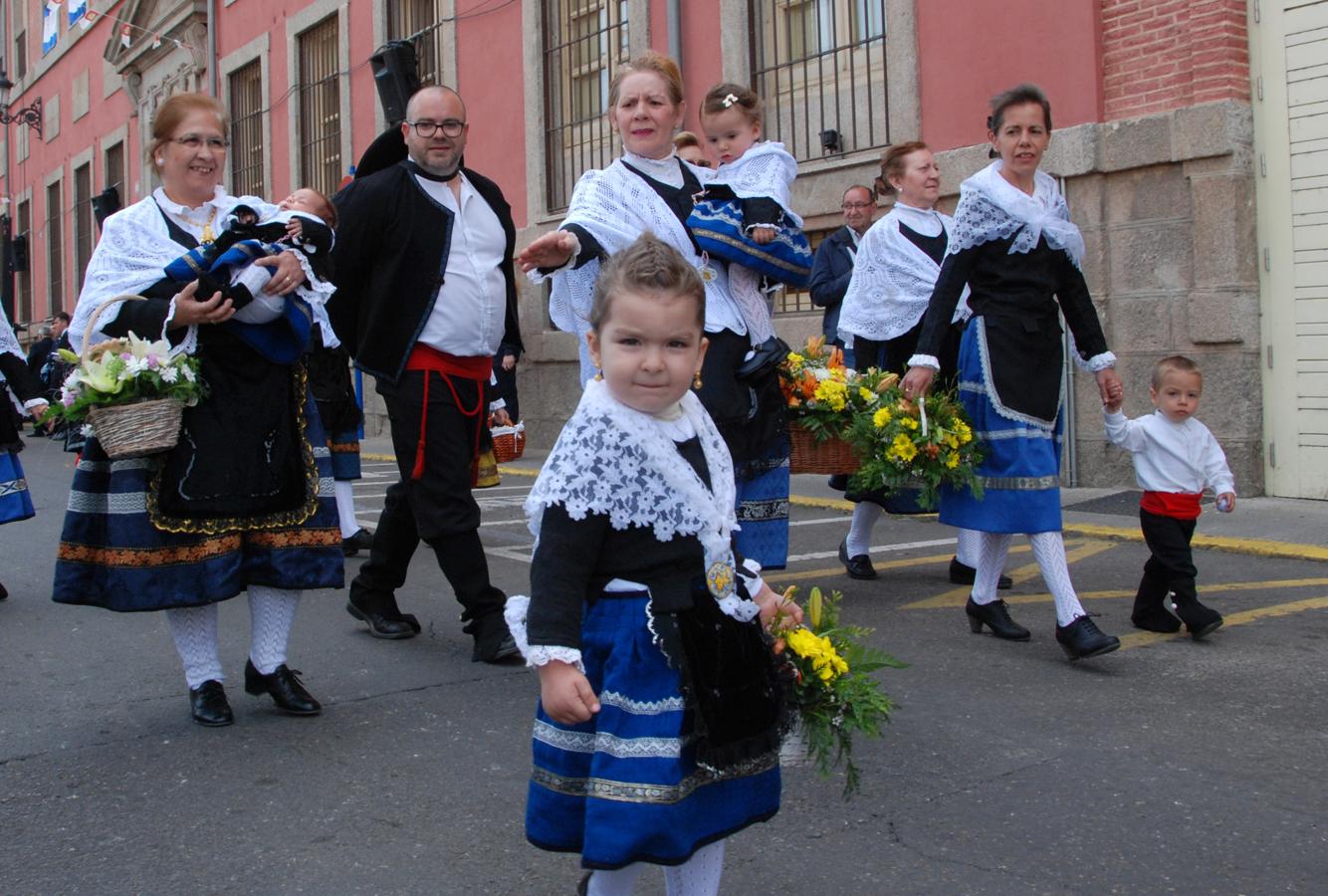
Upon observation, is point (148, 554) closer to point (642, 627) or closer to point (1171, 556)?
point (642, 627)

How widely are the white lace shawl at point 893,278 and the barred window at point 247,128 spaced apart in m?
19.9

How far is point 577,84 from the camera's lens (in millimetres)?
16641

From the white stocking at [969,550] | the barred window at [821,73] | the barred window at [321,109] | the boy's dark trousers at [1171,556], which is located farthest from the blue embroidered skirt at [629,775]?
the barred window at [321,109]

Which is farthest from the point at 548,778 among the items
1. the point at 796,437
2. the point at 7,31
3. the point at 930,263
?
the point at 7,31

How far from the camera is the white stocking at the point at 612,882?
2617mm

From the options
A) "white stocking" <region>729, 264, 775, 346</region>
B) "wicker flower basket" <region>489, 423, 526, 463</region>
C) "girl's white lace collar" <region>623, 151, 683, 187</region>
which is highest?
"girl's white lace collar" <region>623, 151, 683, 187</region>

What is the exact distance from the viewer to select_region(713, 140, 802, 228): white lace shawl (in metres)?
4.76

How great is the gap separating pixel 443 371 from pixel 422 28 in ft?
51.2

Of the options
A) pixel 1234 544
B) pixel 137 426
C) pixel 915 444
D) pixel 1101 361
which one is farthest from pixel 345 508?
pixel 1234 544

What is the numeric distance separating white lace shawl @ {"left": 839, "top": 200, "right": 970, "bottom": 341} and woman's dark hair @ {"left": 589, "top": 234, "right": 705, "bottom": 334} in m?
4.26

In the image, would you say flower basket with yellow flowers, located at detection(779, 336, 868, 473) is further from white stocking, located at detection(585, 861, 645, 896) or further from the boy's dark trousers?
white stocking, located at detection(585, 861, 645, 896)

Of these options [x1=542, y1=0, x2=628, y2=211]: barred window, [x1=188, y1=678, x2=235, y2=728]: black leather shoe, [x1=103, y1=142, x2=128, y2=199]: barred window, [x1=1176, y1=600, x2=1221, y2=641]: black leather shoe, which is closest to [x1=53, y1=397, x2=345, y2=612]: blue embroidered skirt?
[x1=188, y1=678, x2=235, y2=728]: black leather shoe

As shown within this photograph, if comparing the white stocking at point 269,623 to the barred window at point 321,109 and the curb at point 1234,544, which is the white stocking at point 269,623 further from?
the barred window at point 321,109

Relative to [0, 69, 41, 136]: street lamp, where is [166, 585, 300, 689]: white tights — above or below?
below
